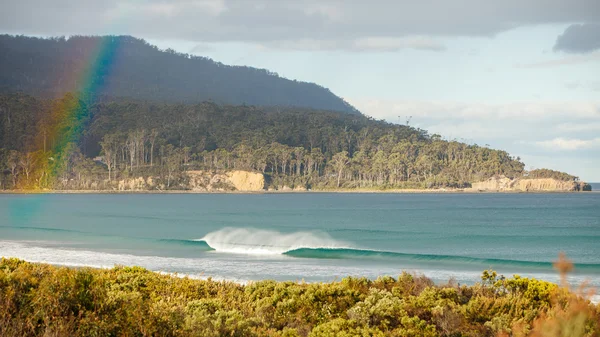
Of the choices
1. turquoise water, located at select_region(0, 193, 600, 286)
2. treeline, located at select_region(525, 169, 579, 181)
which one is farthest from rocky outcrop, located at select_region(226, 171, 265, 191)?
turquoise water, located at select_region(0, 193, 600, 286)

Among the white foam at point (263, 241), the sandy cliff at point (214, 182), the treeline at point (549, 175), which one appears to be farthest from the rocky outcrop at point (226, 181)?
the white foam at point (263, 241)

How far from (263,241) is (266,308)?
28.4 meters

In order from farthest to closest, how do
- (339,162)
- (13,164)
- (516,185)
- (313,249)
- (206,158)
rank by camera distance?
1. (516,185)
2. (339,162)
3. (206,158)
4. (13,164)
5. (313,249)

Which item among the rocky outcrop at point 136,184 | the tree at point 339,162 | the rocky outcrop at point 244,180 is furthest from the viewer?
the tree at point 339,162

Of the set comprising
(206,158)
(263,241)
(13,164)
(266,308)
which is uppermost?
(206,158)

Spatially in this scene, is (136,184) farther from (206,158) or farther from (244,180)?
(244,180)

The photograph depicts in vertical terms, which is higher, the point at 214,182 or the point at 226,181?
the point at 226,181

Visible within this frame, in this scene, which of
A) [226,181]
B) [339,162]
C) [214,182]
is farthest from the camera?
[339,162]

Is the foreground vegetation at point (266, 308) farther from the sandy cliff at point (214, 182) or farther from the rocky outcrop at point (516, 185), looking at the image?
the rocky outcrop at point (516, 185)

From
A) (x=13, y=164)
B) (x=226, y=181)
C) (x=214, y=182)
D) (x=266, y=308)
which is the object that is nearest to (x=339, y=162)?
(x=226, y=181)

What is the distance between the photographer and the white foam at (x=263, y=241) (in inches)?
1370

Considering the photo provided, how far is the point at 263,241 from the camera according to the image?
131 ft

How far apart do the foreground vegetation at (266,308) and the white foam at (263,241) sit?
1897 cm

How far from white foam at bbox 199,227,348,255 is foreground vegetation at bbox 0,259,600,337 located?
1897 cm
